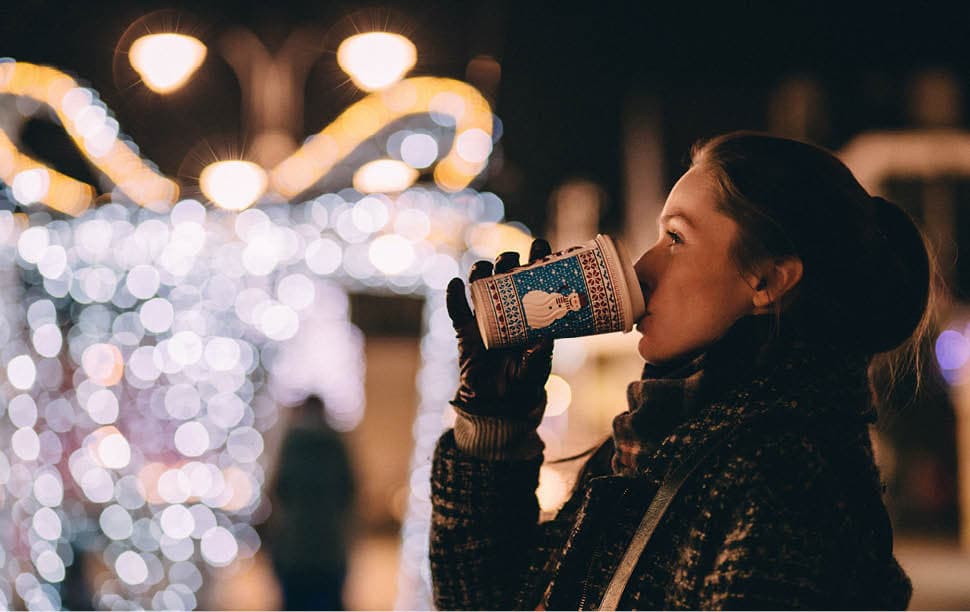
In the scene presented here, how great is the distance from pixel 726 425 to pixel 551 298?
36 cm

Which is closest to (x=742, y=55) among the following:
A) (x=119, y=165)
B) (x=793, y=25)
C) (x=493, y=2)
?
(x=793, y=25)

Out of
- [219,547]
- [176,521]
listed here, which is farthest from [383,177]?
[219,547]

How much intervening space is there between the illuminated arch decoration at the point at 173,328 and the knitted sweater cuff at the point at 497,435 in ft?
8.57

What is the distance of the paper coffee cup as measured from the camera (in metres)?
1.35

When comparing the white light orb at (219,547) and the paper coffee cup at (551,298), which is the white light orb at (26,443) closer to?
the white light orb at (219,547)

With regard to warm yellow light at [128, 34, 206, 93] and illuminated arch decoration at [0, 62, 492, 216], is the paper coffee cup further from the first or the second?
warm yellow light at [128, 34, 206, 93]

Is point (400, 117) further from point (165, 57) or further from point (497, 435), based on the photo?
point (497, 435)

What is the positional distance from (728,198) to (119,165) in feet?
11.7

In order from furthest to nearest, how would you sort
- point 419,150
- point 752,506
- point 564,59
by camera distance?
point 564,59 < point 419,150 < point 752,506

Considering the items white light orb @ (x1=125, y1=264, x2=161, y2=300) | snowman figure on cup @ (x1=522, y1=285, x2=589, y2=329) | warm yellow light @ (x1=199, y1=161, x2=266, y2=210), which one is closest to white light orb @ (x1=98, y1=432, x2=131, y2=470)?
white light orb @ (x1=125, y1=264, x2=161, y2=300)

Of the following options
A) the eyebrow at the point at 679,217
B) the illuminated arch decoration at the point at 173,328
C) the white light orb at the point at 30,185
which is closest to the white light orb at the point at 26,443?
the illuminated arch decoration at the point at 173,328

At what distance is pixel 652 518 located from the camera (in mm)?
1125

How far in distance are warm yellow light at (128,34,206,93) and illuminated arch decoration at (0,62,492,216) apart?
0.30 m

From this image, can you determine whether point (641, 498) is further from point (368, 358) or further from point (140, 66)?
point (368, 358)
